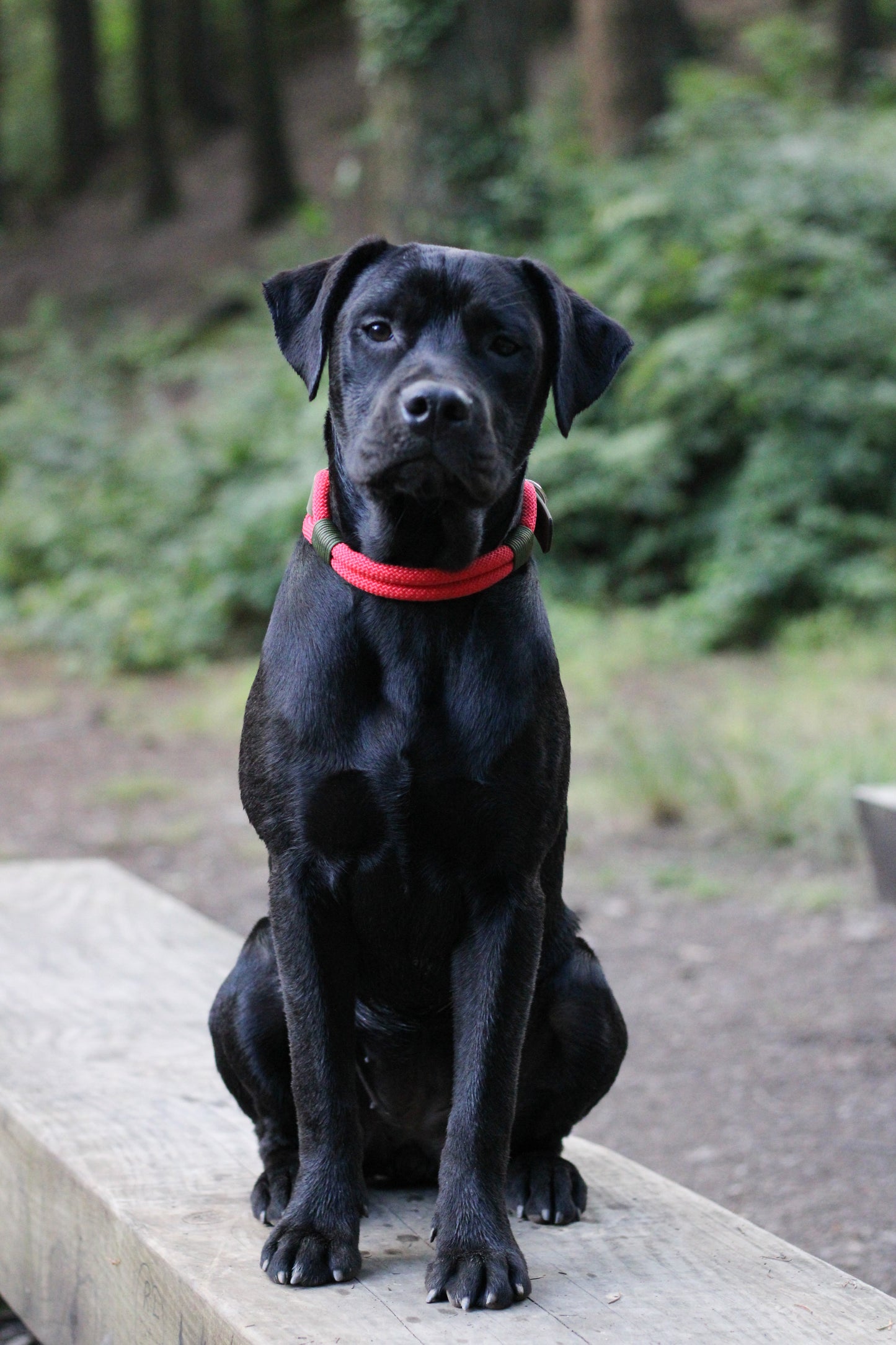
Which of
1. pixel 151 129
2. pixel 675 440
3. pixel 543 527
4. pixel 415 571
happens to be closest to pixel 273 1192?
pixel 415 571

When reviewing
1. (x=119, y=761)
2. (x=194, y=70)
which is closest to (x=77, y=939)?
(x=119, y=761)

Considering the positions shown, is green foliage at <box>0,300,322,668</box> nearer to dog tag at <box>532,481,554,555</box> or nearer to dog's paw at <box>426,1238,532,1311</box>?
dog tag at <box>532,481,554,555</box>

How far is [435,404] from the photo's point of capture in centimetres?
211

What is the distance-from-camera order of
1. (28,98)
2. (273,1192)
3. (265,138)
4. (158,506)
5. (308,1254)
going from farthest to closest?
(28,98) → (265,138) → (158,506) → (273,1192) → (308,1254)

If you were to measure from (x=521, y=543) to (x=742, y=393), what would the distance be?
814 cm

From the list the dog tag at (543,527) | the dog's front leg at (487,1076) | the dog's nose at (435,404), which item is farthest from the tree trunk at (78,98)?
the dog's front leg at (487,1076)

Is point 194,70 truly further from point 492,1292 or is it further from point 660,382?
point 492,1292

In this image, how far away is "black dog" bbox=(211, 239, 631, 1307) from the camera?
2.20m

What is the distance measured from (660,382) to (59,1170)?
28.3 feet

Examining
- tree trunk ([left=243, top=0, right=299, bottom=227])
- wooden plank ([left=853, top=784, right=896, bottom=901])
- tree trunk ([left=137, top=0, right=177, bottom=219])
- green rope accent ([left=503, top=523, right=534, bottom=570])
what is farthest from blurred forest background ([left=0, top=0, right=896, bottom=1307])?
tree trunk ([left=137, top=0, right=177, bottom=219])

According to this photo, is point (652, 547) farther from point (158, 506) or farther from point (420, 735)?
point (420, 735)

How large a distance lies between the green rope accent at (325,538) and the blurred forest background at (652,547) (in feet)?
7.33

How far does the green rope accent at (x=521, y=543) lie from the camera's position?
2.33 m

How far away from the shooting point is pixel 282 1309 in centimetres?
214
